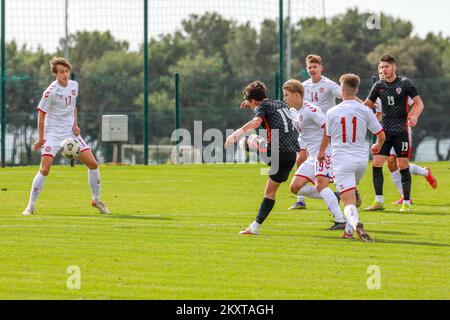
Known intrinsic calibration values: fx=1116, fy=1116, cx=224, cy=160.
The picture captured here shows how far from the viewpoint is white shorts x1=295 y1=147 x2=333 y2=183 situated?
47.8 feet

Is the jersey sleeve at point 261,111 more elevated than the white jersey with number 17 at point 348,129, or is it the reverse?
the jersey sleeve at point 261,111

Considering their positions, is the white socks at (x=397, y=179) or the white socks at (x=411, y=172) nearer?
the white socks at (x=411, y=172)

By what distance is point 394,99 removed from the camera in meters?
18.0

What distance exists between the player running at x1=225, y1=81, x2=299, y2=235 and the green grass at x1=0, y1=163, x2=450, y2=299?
15.2 inches

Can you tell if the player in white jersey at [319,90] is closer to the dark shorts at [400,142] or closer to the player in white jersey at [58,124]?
the dark shorts at [400,142]

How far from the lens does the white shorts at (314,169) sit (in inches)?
574

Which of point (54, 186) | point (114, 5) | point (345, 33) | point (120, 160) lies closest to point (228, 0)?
point (114, 5)

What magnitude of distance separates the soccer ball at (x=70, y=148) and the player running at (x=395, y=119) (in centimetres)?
469

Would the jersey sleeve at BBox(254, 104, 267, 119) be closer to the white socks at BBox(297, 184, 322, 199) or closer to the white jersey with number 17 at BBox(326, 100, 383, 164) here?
the white jersey with number 17 at BBox(326, 100, 383, 164)

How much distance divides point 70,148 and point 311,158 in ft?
12.7

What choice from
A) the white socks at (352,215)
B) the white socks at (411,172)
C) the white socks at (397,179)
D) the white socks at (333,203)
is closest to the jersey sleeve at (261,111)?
the white socks at (333,203)

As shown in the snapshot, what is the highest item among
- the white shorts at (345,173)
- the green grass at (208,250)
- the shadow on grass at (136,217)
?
the white shorts at (345,173)

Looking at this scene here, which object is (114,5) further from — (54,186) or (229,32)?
(229,32)

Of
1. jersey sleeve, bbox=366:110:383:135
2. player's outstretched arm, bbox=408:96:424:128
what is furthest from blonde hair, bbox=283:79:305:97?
player's outstretched arm, bbox=408:96:424:128
